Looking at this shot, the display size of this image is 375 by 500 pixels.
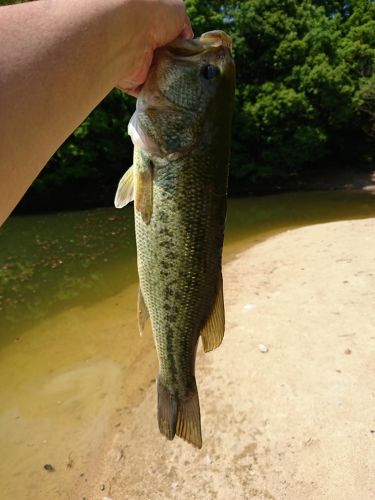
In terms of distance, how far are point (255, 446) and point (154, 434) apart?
1172 mm

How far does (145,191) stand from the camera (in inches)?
75.1

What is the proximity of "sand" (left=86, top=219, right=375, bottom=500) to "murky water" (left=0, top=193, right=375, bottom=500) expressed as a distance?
40 centimetres

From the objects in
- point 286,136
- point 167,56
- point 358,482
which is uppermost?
point 167,56

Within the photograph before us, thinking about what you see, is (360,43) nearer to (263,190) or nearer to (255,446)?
(263,190)

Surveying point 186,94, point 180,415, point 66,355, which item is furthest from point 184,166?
point 66,355

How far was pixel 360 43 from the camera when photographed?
32719 millimetres

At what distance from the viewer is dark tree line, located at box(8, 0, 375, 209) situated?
82.4 feet

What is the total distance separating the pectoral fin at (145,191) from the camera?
6.24 ft

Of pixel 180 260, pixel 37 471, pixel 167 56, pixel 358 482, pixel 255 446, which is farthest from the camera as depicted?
pixel 37 471

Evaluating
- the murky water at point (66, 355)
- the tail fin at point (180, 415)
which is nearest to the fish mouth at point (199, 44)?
the tail fin at point (180, 415)

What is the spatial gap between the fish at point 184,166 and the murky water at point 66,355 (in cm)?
357

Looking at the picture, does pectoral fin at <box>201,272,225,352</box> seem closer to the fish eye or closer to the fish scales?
the fish scales

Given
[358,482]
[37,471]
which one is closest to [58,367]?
[37,471]

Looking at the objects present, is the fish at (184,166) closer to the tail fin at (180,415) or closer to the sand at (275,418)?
the tail fin at (180,415)
